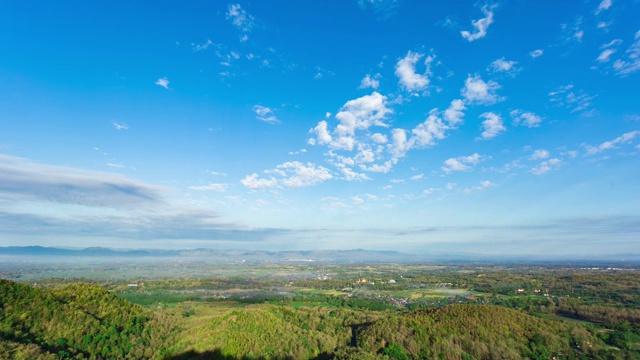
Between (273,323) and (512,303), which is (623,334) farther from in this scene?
(273,323)

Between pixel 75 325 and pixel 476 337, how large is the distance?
59098 millimetres

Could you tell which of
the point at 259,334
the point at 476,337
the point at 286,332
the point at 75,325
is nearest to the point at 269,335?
the point at 259,334

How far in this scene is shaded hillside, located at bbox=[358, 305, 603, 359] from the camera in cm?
4775

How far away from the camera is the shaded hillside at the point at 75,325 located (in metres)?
38.7

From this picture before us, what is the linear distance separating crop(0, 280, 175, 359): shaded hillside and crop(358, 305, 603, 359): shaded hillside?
117 feet

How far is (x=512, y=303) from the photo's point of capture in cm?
8875

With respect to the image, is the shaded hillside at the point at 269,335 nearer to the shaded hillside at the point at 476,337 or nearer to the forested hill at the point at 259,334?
the forested hill at the point at 259,334

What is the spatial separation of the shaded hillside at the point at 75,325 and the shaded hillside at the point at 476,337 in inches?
1407

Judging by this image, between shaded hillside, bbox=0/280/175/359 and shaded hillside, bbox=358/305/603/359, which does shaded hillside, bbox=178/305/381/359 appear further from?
shaded hillside, bbox=358/305/603/359

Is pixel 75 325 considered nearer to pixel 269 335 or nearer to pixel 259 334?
pixel 259 334

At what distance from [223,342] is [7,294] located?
30.0 metres

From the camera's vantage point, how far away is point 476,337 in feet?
165

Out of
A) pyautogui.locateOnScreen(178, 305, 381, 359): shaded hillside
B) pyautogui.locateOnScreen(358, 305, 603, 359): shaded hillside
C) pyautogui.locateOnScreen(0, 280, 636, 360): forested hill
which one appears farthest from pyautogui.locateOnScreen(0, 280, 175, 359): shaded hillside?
pyautogui.locateOnScreen(358, 305, 603, 359): shaded hillside

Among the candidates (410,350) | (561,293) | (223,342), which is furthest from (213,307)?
(561,293)
